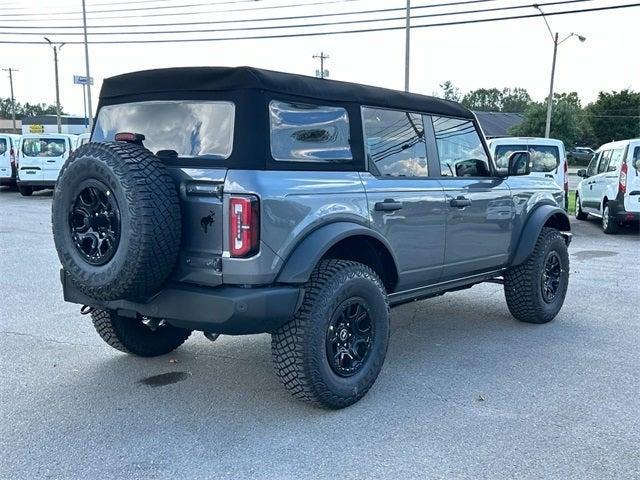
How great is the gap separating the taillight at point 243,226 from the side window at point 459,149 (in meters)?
2.11

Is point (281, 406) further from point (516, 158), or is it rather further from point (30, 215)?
point (30, 215)

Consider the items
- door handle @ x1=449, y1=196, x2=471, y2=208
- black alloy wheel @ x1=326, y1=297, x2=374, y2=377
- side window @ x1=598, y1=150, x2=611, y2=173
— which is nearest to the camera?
black alloy wheel @ x1=326, y1=297, x2=374, y2=377

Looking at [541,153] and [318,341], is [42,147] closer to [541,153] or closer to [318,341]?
[541,153]

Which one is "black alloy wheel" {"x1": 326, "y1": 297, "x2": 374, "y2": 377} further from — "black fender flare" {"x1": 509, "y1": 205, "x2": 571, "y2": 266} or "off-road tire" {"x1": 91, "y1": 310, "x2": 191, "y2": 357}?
"black fender flare" {"x1": 509, "y1": 205, "x2": 571, "y2": 266}

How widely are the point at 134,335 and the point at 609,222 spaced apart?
1053 cm

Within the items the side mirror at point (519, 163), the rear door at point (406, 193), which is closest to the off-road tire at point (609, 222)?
the side mirror at point (519, 163)

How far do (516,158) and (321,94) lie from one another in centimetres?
229

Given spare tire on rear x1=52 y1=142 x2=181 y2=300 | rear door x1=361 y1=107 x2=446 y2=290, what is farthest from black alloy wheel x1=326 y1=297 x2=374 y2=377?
spare tire on rear x1=52 y1=142 x2=181 y2=300

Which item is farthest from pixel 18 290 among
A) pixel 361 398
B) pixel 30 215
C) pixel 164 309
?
pixel 30 215

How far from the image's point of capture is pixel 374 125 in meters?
4.41

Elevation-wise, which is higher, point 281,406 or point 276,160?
point 276,160

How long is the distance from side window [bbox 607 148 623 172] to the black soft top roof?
8.90 metres

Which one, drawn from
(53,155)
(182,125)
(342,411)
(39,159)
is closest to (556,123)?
(53,155)

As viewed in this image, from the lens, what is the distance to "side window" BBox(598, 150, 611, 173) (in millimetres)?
12922
